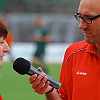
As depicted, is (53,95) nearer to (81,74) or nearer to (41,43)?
(81,74)

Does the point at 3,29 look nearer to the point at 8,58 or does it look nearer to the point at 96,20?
the point at 96,20

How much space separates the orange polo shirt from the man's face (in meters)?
0.22

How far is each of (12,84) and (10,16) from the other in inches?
538

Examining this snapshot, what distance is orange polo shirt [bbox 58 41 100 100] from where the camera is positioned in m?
4.37

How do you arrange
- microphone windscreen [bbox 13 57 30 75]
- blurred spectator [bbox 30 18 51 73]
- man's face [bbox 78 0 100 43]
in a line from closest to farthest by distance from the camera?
microphone windscreen [bbox 13 57 30 75]
man's face [bbox 78 0 100 43]
blurred spectator [bbox 30 18 51 73]

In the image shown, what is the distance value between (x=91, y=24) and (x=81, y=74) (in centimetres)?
48

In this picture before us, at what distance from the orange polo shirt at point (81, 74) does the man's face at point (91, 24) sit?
220 millimetres

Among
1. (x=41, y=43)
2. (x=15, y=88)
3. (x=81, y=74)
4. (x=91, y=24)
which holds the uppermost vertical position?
(x=91, y=24)

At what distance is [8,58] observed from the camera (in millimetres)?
24047

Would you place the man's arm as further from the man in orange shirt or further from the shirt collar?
the shirt collar

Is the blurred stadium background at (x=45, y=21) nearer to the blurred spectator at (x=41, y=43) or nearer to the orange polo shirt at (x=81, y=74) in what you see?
the blurred spectator at (x=41, y=43)

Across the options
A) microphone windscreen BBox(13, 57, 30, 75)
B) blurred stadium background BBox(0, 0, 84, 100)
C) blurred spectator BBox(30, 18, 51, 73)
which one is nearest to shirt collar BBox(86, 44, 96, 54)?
microphone windscreen BBox(13, 57, 30, 75)

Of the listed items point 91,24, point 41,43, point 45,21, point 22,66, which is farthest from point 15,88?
point 45,21

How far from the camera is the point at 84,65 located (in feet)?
14.9
